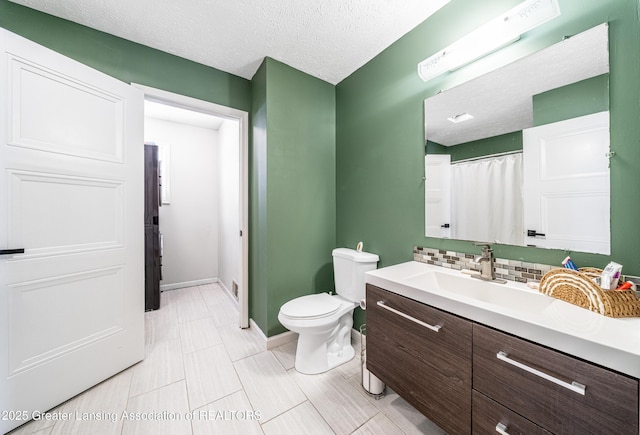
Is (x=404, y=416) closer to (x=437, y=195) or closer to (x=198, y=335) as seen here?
(x=437, y=195)

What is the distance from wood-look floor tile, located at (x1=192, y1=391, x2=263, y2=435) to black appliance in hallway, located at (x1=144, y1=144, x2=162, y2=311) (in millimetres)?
1816

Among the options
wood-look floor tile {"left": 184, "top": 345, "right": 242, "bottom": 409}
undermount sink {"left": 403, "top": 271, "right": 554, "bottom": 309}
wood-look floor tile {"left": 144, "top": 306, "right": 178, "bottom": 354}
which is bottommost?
wood-look floor tile {"left": 184, "top": 345, "right": 242, "bottom": 409}

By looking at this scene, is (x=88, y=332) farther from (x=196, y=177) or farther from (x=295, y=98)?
(x=196, y=177)

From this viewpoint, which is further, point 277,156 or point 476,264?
point 277,156

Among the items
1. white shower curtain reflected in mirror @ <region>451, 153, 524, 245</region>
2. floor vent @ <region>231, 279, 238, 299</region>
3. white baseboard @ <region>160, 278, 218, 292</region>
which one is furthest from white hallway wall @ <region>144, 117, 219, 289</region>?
white shower curtain reflected in mirror @ <region>451, 153, 524, 245</region>

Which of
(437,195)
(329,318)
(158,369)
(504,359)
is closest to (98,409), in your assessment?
(158,369)

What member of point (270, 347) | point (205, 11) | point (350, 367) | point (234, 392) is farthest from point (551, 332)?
point (205, 11)

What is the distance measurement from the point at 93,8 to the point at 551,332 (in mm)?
2778

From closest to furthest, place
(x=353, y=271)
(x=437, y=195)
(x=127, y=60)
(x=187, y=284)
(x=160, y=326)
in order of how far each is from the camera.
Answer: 1. (x=437, y=195)
2. (x=127, y=60)
3. (x=353, y=271)
4. (x=160, y=326)
5. (x=187, y=284)

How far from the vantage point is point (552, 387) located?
2.23ft

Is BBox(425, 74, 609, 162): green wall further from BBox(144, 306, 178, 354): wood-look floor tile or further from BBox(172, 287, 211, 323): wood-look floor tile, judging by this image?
BBox(172, 287, 211, 323): wood-look floor tile

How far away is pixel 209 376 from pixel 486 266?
1884 millimetres

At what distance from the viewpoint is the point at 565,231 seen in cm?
104

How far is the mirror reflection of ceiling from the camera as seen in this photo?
97 centimetres
